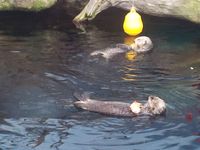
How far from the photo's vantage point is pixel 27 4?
1298 centimetres

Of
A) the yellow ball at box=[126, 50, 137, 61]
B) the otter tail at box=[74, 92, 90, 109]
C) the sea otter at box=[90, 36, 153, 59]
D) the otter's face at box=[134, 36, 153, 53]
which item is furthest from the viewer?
the otter's face at box=[134, 36, 153, 53]

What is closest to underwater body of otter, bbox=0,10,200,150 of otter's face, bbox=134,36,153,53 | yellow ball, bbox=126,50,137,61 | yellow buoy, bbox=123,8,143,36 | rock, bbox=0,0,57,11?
yellow ball, bbox=126,50,137,61

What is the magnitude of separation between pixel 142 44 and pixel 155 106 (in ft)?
11.6

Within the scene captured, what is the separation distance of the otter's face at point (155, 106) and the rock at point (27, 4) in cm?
549

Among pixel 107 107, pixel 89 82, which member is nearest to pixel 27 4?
pixel 89 82

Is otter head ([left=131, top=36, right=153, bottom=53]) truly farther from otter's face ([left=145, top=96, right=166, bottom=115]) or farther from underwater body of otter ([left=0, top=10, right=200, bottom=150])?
otter's face ([left=145, top=96, right=166, bottom=115])

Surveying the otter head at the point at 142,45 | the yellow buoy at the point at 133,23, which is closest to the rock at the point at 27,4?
the yellow buoy at the point at 133,23

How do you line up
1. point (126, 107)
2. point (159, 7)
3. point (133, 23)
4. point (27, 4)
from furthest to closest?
point (27, 4) → point (159, 7) → point (133, 23) → point (126, 107)

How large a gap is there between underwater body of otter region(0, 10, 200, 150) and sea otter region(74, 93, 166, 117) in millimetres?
92

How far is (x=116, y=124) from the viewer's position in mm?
7832

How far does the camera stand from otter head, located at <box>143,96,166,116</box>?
26.5 ft

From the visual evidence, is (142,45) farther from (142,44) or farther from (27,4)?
(27,4)

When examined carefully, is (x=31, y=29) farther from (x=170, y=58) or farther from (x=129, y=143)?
(x=129, y=143)

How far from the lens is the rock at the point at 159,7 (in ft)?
39.3
